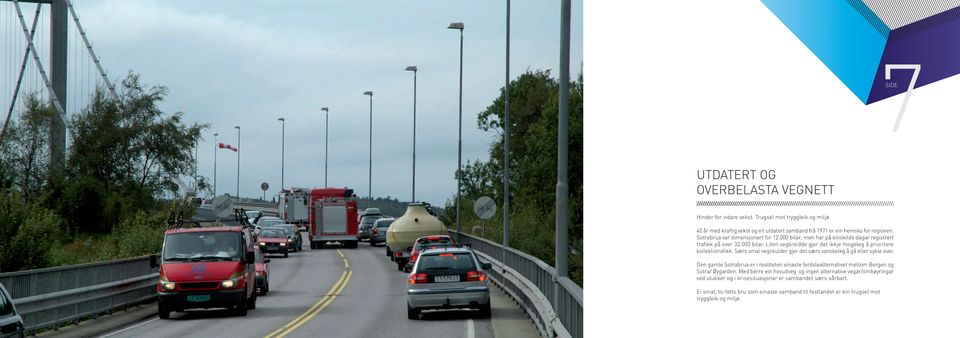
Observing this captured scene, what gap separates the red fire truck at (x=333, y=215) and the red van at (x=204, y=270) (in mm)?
38108

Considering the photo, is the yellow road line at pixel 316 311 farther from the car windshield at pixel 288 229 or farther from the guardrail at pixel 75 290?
the car windshield at pixel 288 229

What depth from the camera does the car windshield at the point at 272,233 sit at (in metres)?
56.3

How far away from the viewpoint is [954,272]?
9109 millimetres

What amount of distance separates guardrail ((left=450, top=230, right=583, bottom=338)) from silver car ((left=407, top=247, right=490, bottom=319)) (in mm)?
1049

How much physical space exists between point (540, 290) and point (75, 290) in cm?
883

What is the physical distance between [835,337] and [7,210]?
24606 millimetres

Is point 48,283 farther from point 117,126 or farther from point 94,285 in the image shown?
point 117,126

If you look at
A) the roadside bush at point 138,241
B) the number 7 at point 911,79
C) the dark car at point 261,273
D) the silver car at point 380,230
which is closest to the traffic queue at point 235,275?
the dark car at point 261,273

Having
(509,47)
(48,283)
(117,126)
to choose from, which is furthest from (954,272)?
(117,126)

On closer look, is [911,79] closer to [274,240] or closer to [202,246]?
[202,246]

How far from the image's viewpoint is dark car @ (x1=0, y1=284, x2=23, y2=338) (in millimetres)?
13453

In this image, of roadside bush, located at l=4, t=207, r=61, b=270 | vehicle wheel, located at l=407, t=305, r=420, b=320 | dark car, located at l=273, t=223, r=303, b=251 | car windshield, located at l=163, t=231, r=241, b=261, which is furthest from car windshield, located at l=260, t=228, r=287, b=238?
vehicle wheel, located at l=407, t=305, r=420, b=320

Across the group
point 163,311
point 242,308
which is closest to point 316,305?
point 242,308

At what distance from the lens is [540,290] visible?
22188mm
